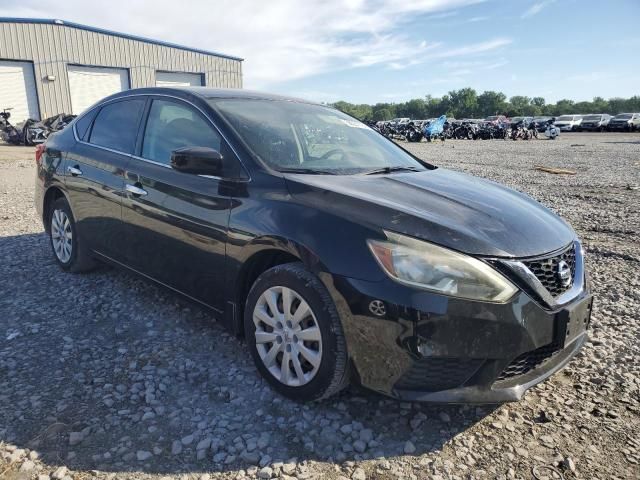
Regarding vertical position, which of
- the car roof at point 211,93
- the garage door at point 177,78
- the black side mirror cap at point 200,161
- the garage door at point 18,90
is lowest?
the black side mirror cap at point 200,161

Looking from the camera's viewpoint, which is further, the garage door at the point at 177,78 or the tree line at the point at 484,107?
the tree line at the point at 484,107

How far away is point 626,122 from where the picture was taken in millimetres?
42375

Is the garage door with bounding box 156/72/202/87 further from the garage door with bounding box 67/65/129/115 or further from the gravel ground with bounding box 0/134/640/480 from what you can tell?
the gravel ground with bounding box 0/134/640/480

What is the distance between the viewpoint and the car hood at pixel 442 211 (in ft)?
7.43

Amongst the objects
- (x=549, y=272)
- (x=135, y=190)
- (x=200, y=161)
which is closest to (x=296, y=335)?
(x=200, y=161)

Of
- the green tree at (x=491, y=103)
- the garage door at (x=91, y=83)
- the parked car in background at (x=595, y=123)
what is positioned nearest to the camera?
the garage door at (x=91, y=83)

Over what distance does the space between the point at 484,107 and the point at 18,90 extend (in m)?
100

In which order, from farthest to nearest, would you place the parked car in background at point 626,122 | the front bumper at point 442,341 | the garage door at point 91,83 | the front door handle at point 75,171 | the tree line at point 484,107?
1. the tree line at point 484,107
2. the parked car in background at point 626,122
3. the garage door at point 91,83
4. the front door handle at point 75,171
5. the front bumper at point 442,341

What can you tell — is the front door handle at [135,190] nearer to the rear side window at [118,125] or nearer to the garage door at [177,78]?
the rear side window at [118,125]

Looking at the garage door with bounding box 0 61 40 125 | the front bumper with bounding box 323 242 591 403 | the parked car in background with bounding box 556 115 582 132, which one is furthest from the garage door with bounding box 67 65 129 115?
the parked car in background with bounding box 556 115 582 132

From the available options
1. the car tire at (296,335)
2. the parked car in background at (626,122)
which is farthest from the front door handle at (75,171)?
the parked car in background at (626,122)

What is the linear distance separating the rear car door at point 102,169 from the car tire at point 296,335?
1.63 m

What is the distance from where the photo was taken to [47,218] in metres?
4.79

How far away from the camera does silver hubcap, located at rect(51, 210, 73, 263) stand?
447 centimetres
